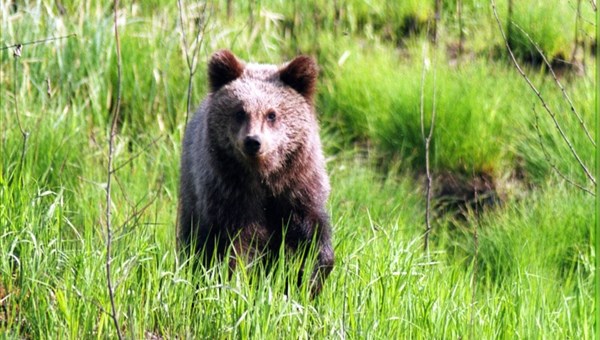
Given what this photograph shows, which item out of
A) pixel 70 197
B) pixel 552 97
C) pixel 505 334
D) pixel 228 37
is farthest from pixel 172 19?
pixel 505 334

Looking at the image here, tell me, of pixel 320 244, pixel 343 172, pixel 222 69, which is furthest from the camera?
pixel 343 172

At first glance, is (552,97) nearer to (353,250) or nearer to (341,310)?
(353,250)

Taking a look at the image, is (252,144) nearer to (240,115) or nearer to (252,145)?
(252,145)

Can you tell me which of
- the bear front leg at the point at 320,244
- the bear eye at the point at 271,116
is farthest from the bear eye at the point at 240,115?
the bear front leg at the point at 320,244

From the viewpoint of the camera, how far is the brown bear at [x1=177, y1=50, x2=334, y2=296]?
5375mm

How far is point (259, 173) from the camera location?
5.41m

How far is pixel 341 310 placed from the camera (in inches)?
191

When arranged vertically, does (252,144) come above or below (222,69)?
below

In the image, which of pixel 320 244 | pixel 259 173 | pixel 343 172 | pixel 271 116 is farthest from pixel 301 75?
pixel 343 172

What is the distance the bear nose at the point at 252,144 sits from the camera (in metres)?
5.14

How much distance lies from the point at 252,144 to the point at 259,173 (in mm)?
302

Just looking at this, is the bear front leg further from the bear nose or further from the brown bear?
the bear nose

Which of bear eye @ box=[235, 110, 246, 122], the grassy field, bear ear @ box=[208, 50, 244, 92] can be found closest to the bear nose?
bear eye @ box=[235, 110, 246, 122]

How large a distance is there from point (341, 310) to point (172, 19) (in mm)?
4502
